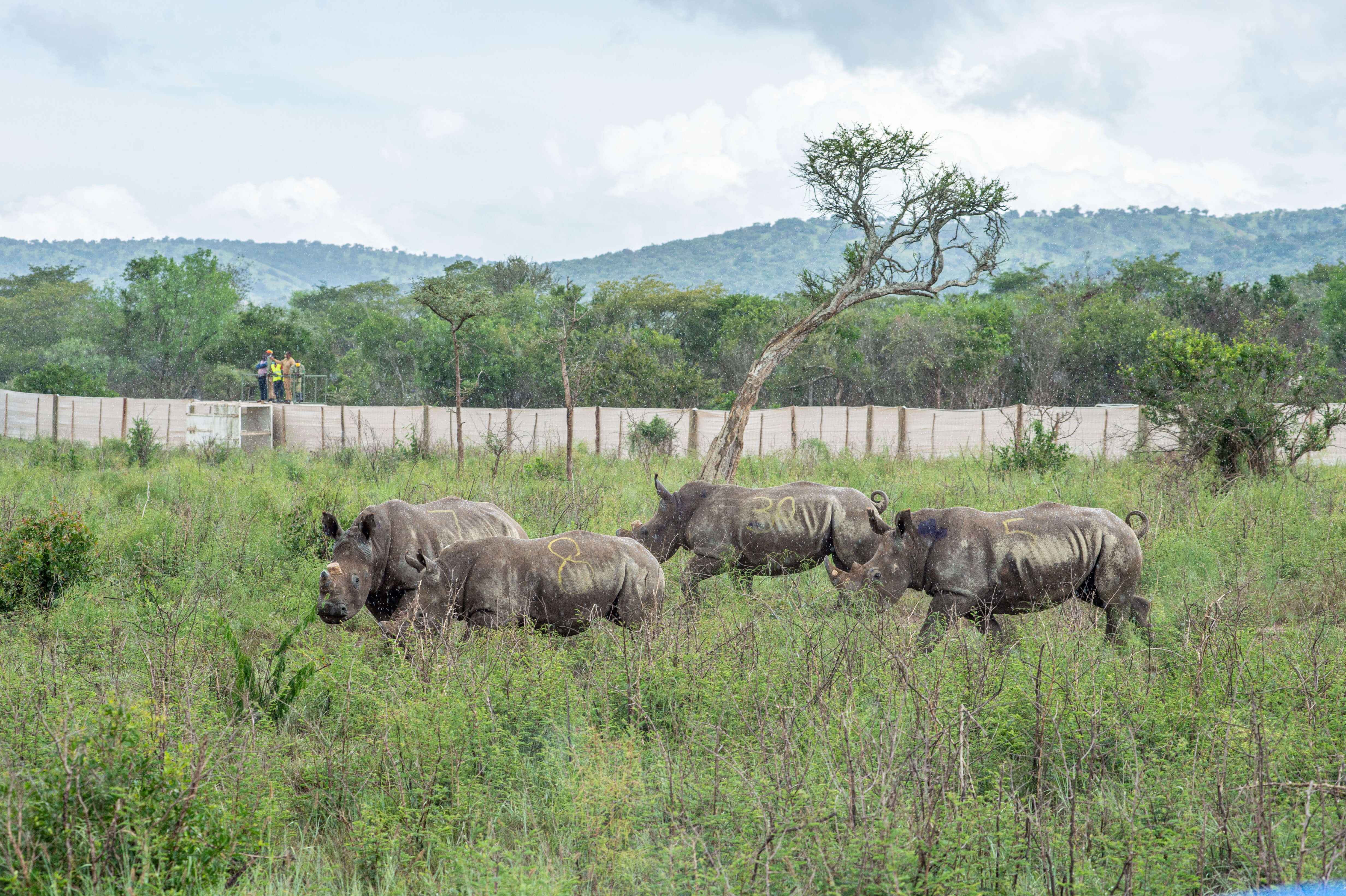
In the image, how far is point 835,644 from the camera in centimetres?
610

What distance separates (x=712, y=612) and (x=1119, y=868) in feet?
13.4

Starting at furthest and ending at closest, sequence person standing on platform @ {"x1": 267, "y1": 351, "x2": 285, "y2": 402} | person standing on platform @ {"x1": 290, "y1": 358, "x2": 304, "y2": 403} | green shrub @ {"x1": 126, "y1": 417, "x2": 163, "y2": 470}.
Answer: person standing on platform @ {"x1": 290, "y1": 358, "x2": 304, "y2": 403} < person standing on platform @ {"x1": 267, "y1": 351, "x2": 285, "y2": 402} < green shrub @ {"x1": 126, "y1": 417, "x2": 163, "y2": 470}

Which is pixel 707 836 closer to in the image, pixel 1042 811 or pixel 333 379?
pixel 1042 811

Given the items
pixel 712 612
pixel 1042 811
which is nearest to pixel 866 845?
pixel 1042 811

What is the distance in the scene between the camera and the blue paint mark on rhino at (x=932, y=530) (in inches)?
252

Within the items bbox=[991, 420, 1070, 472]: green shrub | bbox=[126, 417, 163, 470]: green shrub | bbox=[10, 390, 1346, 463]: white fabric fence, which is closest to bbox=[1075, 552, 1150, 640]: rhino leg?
bbox=[991, 420, 1070, 472]: green shrub

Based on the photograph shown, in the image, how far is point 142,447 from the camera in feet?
57.5

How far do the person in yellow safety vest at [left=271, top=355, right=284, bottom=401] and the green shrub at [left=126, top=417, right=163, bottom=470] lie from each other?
1059 cm

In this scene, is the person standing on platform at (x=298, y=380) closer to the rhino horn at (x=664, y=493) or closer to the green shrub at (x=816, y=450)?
the green shrub at (x=816, y=450)

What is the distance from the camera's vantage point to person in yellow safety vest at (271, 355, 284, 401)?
98.6ft

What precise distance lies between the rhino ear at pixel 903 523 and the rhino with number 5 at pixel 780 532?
52.1 inches

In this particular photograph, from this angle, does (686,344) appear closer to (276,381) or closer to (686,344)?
(686,344)

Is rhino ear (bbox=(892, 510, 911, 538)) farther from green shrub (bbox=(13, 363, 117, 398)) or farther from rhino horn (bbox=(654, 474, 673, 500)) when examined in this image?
green shrub (bbox=(13, 363, 117, 398))

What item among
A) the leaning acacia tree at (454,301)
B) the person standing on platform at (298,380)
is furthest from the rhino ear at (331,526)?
the person standing on platform at (298,380)
